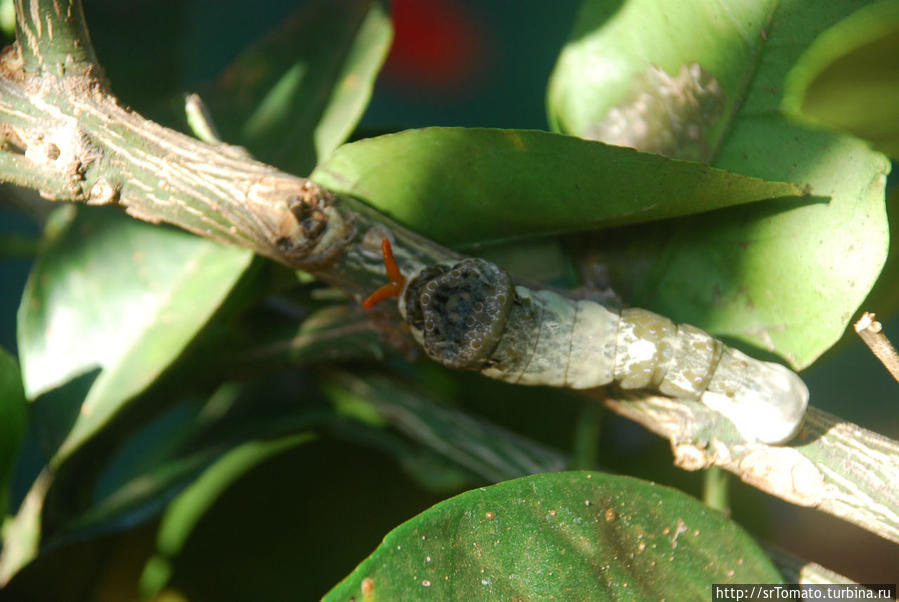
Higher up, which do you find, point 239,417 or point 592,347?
point 592,347

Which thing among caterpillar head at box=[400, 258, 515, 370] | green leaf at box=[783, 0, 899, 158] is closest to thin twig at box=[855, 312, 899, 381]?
green leaf at box=[783, 0, 899, 158]

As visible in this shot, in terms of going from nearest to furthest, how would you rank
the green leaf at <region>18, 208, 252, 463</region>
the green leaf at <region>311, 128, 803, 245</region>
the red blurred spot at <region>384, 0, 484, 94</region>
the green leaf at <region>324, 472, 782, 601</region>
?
the green leaf at <region>324, 472, 782, 601</region> → the green leaf at <region>311, 128, 803, 245</region> → the green leaf at <region>18, 208, 252, 463</region> → the red blurred spot at <region>384, 0, 484, 94</region>

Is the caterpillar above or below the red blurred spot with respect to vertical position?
below

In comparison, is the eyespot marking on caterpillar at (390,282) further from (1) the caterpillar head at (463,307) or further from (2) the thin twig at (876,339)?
(2) the thin twig at (876,339)

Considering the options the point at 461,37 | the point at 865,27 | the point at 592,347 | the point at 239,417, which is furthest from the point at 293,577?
the point at 461,37

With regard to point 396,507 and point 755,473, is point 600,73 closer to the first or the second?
point 755,473

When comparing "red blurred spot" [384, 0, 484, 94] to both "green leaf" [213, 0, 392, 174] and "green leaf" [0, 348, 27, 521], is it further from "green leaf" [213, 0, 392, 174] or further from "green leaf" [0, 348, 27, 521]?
"green leaf" [0, 348, 27, 521]

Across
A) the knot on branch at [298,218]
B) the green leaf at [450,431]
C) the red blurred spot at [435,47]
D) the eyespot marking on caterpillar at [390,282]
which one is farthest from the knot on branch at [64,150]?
the red blurred spot at [435,47]
